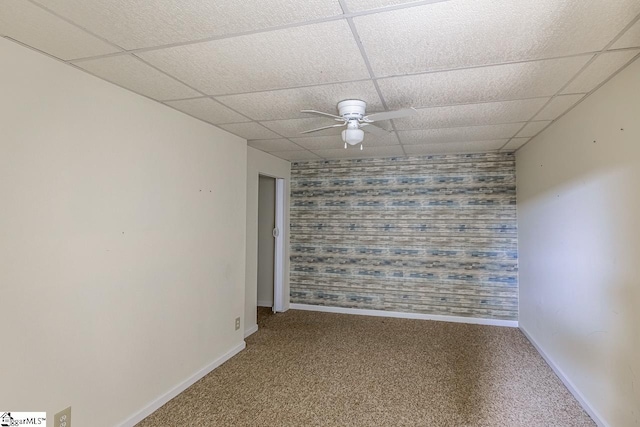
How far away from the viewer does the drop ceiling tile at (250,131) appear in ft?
10.3

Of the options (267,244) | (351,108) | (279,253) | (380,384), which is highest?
(351,108)

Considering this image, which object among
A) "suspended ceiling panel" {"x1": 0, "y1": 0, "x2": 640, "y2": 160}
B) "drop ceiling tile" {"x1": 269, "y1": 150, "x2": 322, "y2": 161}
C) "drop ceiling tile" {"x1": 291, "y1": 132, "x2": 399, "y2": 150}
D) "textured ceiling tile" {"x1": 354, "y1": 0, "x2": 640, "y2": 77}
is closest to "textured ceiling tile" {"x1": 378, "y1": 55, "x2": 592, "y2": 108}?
"suspended ceiling panel" {"x1": 0, "y1": 0, "x2": 640, "y2": 160}

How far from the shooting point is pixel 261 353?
3.53m

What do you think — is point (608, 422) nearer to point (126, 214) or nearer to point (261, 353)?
point (261, 353)

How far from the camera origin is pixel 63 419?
1.87 m

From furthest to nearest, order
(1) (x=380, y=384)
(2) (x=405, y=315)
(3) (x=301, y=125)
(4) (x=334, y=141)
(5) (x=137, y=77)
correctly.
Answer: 1. (2) (x=405, y=315)
2. (4) (x=334, y=141)
3. (3) (x=301, y=125)
4. (1) (x=380, y=384)
5. (5) (x=137, y=77)

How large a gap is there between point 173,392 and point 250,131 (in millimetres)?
2426

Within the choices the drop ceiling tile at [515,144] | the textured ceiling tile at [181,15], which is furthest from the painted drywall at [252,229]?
the drop ceiling tile at [515,144]

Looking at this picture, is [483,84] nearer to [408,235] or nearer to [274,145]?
[274,145]

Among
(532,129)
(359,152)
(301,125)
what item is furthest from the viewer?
(359,152)

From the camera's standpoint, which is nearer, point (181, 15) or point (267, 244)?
point (181, 15)

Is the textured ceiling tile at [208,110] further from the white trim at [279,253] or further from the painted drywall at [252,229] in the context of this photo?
the white trim at [279,253]

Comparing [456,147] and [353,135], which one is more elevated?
[456,147]

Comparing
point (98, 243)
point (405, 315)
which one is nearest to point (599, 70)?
point (98, 243)
